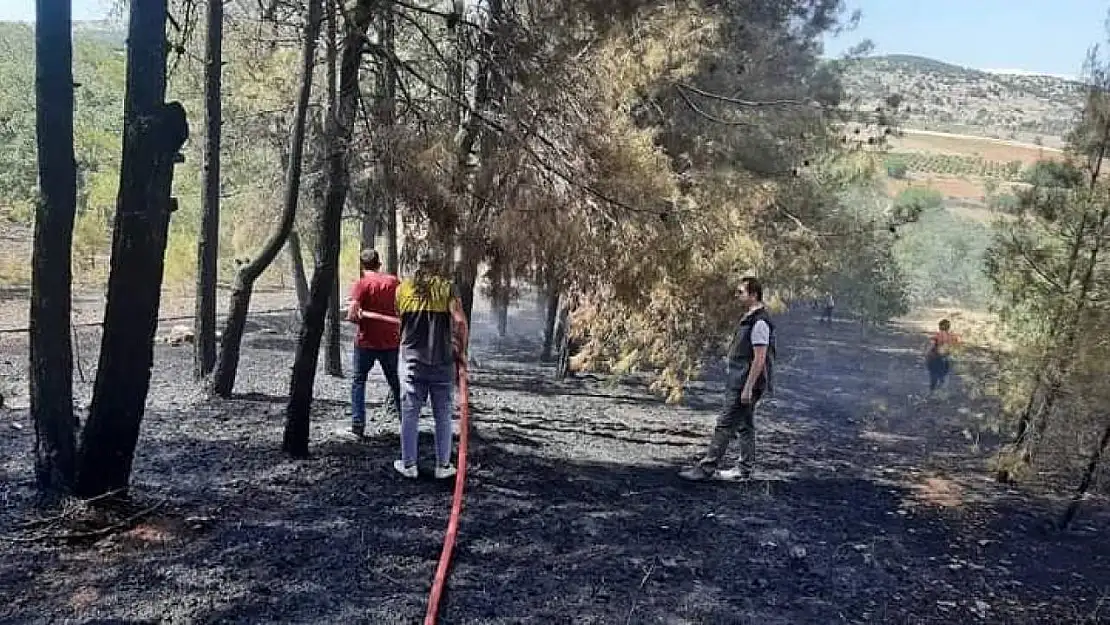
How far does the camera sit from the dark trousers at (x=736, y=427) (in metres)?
6.69

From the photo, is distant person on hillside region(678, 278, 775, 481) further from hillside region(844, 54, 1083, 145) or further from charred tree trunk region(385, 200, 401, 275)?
hillside region(844, 54, 1083, 145)

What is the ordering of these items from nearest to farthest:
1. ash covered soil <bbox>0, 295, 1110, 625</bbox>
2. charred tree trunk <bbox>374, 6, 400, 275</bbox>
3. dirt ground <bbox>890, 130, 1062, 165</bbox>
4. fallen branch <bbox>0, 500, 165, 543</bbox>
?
1. ash covered soil <bbox>0, 295, 1110, 625</bbox>
2. fallen branch <bbox>0, 500, 165, 543</bbox>
3. charred tree trunk <bbox>374, 6, 400, 275</bbox>
4. dirt ground <bbox>890, 130, 1062, 165</bbox>

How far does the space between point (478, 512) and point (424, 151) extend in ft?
7.70

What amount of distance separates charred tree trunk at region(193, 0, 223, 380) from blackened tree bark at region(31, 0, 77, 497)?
344 cm

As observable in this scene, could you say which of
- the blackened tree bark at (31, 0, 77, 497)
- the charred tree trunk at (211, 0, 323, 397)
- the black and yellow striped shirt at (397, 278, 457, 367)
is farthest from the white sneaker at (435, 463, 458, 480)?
the charred tree trunk at (211, 0, 323, 397)

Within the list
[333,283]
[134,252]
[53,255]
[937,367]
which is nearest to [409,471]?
[333,283]

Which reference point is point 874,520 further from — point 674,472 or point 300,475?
point 300,475

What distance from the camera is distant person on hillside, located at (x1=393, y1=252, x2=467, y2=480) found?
546 centimetres

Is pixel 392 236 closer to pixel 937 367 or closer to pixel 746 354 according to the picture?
pixel 746 354

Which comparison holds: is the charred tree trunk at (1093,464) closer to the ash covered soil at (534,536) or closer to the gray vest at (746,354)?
the ash covered soil at (534,536)

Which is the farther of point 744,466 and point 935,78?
point 935,78

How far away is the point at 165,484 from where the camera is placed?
5.30 meters

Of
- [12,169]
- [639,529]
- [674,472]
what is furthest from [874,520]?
[12,169]

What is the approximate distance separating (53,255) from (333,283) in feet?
8.55
